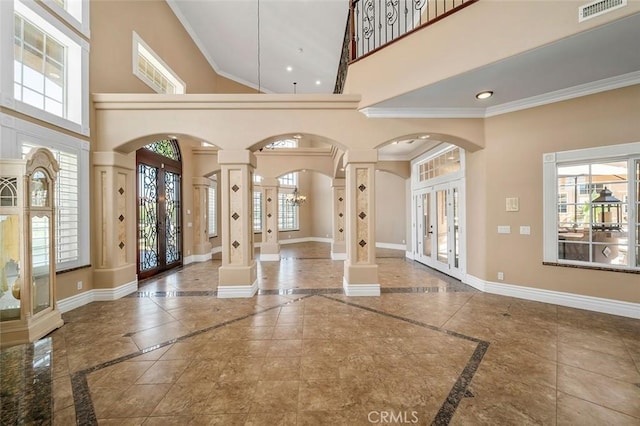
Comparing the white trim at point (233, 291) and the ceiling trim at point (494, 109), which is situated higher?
the ceiling trim at point (494, 109)

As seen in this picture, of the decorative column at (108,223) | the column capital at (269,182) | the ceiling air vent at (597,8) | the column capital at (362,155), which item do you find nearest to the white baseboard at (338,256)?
the column capital at (269,182)

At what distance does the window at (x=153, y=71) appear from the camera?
513cm

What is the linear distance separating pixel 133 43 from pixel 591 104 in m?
7.70

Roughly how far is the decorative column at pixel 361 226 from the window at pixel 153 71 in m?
4.63

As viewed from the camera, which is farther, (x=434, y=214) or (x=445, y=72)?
(x=434, y=214)

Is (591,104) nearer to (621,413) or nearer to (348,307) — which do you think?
(621,413)

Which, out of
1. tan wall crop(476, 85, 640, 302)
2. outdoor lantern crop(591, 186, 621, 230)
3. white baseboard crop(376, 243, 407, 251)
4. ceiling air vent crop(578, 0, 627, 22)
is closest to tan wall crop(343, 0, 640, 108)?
ceiling air vent crop(578, 0, 627, 22)

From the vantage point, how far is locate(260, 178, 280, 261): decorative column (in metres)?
7.90

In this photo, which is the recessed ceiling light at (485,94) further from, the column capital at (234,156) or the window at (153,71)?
the window at (153,71)

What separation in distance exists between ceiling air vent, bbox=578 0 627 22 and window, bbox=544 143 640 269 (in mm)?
1912

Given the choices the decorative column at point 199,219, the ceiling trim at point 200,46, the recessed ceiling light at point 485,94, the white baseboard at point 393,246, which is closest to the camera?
the recessed ceiling light at point 485,94

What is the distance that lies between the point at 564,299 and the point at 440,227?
2.63 m

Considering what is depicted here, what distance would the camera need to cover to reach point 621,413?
1.84m

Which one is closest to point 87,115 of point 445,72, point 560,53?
point 445,72
